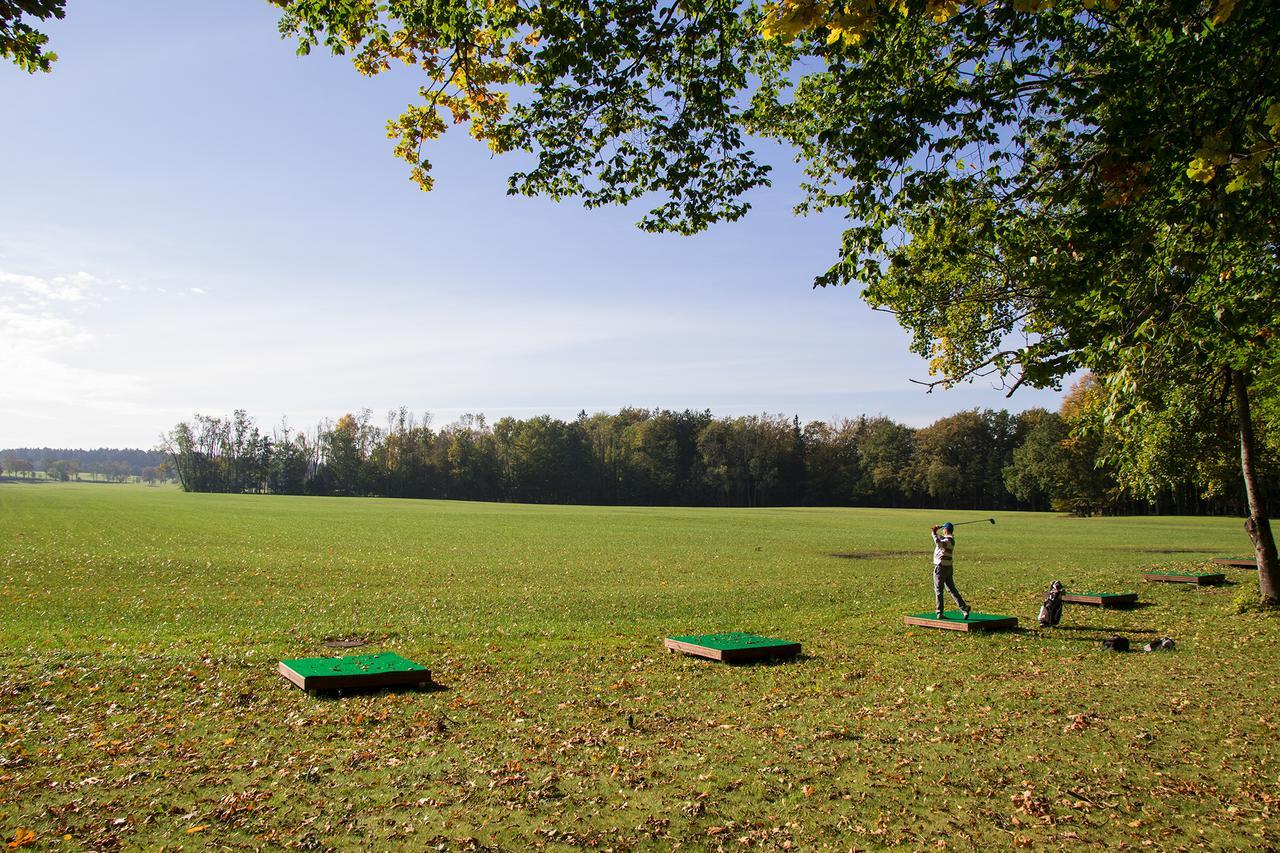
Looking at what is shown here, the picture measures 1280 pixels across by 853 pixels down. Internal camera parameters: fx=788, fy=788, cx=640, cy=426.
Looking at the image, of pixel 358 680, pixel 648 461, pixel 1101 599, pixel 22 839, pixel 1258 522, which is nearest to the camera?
pixel 22 839

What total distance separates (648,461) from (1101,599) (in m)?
112

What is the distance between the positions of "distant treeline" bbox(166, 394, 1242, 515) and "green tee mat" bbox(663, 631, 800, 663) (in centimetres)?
9935

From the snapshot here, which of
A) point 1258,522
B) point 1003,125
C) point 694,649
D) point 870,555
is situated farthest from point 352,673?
point 870,555

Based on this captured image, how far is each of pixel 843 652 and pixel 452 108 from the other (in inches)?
412

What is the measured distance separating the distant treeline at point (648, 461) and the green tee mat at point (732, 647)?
3911 inches

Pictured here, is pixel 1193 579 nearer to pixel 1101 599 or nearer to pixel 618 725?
pixel 1101 599

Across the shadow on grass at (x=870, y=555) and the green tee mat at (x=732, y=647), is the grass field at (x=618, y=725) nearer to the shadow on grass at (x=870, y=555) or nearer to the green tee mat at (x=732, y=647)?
the green tee mat at (x=732, y=647)

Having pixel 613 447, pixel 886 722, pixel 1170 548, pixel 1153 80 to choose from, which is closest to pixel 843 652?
pixel 886 722

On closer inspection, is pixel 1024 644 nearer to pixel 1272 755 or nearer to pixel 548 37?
pixel 1272 755

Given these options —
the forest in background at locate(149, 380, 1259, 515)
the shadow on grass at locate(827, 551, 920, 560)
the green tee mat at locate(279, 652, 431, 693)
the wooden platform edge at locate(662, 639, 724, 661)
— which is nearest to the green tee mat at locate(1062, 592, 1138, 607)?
the wooden platform edge at locate(662, 639, 724, 661)

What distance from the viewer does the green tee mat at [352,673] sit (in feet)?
32.4

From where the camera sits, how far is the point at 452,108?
10469mm

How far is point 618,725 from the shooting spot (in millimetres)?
8633

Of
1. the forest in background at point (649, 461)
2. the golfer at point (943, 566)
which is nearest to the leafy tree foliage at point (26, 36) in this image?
the golfer at point (943, 566)
